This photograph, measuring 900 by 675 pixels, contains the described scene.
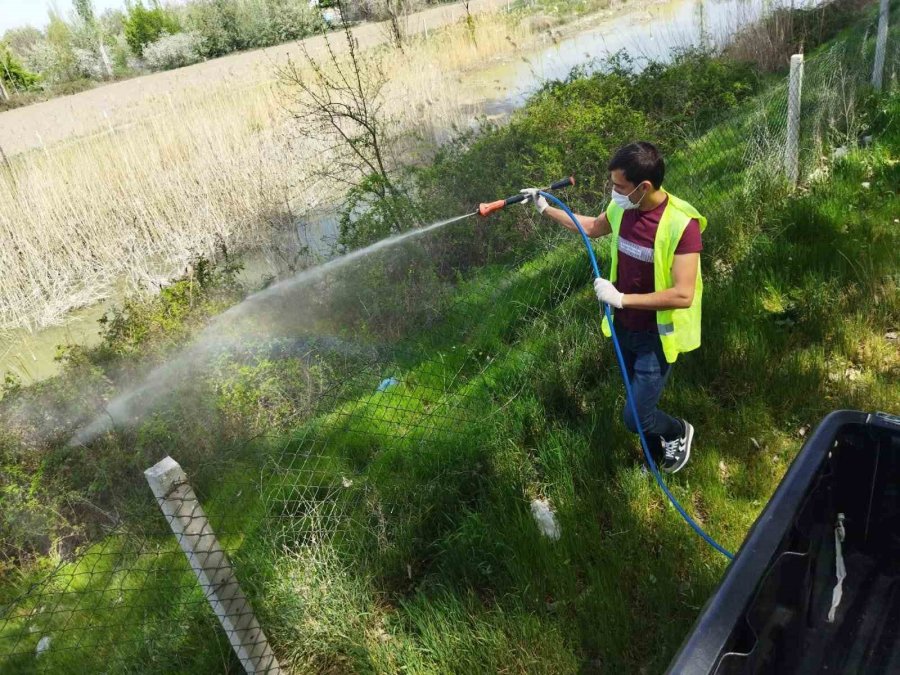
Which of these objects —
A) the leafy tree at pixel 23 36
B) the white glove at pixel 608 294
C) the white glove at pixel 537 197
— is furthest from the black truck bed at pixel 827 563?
the leafy tree at pixel 23 36

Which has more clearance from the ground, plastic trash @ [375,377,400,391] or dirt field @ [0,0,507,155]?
dirt field @ [0,0,507,155]

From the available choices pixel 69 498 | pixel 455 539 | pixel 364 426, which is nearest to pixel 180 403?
pixel 69 498

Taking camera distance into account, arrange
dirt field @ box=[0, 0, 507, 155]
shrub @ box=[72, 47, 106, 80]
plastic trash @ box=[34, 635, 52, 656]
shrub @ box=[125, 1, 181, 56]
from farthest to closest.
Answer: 1. shrub @ box=[125, 1, 181, 56]
2. shrub @ box=[72, 47, 106, 80]
3. dirt field @ box=[0, 0, 507, 155]
4. plastic trash @ box=[34, 635, 52, 656]

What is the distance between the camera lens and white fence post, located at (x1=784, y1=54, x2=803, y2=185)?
509cm

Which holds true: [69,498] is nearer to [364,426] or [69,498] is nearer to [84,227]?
[364,426]

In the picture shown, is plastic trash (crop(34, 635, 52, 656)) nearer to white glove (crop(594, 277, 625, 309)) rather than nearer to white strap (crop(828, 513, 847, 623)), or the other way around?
white glove (crop(594, 277, 625, 309))

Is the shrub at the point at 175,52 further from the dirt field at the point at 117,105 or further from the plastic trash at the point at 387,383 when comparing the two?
the plastic trash at the point at 387,383

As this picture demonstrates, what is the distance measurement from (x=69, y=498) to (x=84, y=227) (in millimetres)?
6944

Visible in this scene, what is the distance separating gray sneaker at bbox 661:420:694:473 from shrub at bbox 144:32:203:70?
1702 inches

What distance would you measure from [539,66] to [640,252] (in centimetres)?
1620

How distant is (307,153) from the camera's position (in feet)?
36.2

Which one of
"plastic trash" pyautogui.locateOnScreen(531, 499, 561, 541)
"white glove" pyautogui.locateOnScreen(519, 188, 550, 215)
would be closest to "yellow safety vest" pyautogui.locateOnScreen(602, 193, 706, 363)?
"white glove" pyautogui.locateOnScreen(519, 188, 550, 215)

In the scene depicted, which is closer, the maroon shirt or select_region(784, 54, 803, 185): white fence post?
the maroon shirt

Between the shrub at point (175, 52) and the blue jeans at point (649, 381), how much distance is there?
141ft
